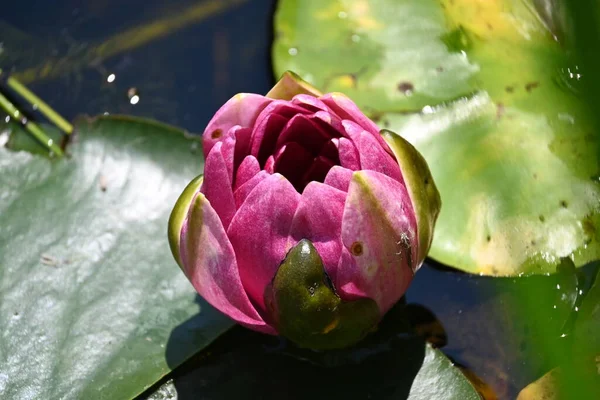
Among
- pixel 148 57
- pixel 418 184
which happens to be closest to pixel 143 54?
pixel 148 57

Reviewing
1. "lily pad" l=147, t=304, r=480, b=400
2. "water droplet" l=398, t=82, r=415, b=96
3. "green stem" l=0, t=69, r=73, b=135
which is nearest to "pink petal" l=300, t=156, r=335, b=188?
"lily pad" l=147, t=304, r=480, b=400

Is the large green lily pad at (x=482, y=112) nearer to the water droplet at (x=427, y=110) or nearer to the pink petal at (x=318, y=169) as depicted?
the water droplet at (x=427, y=110)

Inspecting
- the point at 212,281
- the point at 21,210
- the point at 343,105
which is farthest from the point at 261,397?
the point at 21,210

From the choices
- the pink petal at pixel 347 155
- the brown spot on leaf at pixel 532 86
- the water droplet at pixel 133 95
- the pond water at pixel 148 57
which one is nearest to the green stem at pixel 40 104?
the pond water at pixel 148 57

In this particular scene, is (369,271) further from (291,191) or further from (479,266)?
(479,266)

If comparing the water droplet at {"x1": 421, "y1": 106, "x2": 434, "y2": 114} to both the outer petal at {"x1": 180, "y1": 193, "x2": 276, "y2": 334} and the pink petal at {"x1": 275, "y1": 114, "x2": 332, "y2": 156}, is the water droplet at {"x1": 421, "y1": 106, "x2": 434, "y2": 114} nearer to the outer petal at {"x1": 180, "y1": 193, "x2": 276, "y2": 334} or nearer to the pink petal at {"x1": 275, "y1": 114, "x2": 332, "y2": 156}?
the pink petal at {"x1": 275, "y1": 114, "x2": 332, "y2": 156}

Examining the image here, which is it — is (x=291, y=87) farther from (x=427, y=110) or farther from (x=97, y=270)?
(x=97, y=270)
